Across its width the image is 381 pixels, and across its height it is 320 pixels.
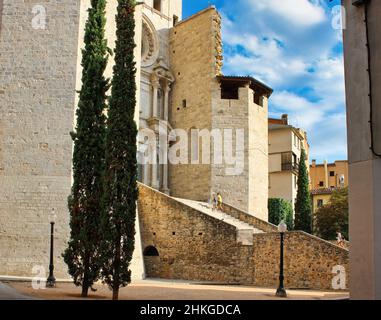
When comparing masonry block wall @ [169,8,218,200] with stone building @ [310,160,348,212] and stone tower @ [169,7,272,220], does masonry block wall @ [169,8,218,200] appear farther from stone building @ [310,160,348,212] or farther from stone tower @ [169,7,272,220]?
stone building @ [310,160,348,212]

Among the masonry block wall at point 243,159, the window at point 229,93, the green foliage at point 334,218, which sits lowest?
the green foliage at point 334,218

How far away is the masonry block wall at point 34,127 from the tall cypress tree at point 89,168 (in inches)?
192

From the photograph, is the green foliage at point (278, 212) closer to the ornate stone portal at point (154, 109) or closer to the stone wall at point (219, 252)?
the ornate stone portal at point (154, 109)

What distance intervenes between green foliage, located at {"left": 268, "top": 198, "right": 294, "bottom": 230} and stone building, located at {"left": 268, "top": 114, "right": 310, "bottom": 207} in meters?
3.27

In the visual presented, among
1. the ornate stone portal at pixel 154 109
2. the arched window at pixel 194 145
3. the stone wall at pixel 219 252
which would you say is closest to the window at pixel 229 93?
the arched window at pixel 194 145

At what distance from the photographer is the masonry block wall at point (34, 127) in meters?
17.7

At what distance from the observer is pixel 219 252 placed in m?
19.0

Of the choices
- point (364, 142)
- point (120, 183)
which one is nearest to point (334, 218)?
point (120, 183)

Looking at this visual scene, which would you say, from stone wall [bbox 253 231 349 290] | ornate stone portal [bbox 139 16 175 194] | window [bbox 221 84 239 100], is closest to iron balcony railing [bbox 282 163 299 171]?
window [bbox 221 84 239 100]

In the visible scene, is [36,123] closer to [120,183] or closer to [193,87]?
[120,183]

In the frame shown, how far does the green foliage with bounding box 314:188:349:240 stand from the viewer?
1218 inches

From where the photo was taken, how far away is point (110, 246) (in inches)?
438
